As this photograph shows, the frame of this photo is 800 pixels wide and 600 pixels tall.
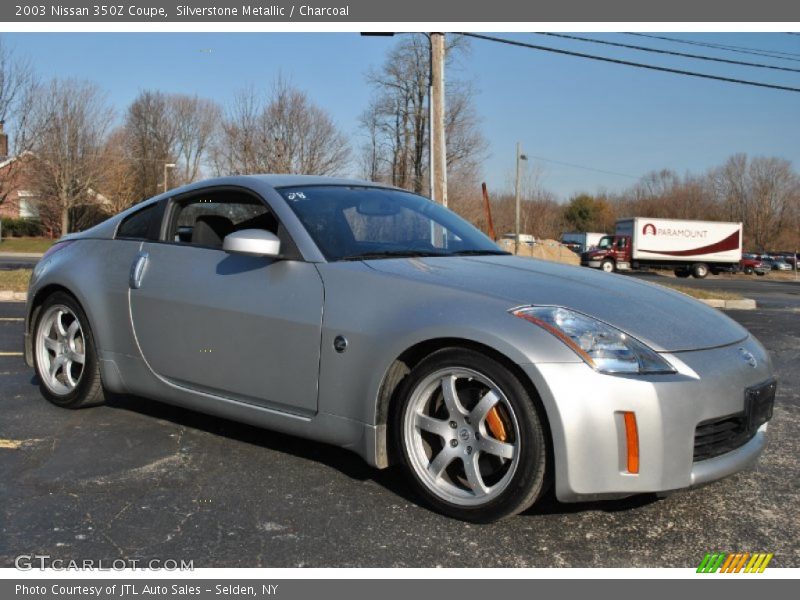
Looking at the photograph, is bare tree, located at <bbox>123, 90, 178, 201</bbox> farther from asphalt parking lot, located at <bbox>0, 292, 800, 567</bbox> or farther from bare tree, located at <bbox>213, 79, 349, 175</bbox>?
asphalt parking lot, located at <bbox>0, 292, 800, 567</bbox>

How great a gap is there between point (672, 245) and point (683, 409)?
41.6 metres

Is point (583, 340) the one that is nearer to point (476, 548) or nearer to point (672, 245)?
point (476, 548)

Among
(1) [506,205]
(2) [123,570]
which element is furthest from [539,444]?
(1) [506,205]

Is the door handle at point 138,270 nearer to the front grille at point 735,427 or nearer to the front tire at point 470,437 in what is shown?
the front tire at point 470,437

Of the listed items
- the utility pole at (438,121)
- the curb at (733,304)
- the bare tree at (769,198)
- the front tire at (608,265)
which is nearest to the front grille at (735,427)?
the utility pole at (438,121)

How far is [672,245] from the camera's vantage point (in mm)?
41250

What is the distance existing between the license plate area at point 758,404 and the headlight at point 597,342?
1.38 feet

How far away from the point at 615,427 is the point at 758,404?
75 centimetres

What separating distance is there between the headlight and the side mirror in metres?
1.20

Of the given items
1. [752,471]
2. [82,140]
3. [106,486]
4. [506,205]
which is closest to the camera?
[106,486]

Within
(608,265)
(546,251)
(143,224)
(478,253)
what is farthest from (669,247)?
(143,224)

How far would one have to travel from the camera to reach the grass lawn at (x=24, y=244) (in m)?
37.0

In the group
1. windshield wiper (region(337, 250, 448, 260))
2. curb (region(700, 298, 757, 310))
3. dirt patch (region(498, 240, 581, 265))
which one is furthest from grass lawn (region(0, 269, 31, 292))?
dirt patch (region(498, 240, 581, 265))

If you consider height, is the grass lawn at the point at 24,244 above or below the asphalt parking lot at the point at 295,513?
above
